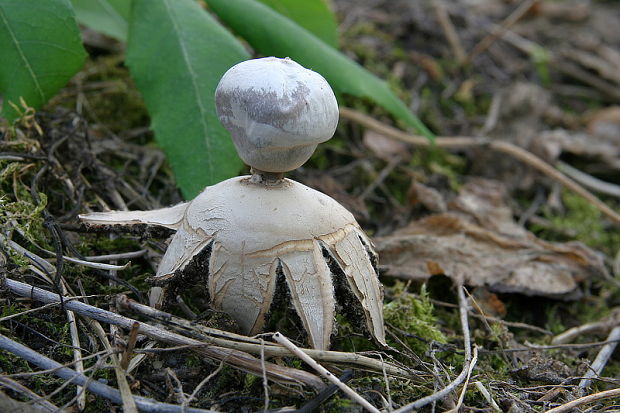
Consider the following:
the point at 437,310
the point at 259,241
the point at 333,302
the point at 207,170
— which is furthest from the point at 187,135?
the point at 437,310

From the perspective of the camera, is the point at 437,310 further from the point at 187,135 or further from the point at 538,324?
the point at 187,135

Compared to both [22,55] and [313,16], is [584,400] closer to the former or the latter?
[313,16]

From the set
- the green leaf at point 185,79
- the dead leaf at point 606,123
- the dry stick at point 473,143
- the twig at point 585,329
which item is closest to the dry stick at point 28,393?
the green leaf at point 185,79

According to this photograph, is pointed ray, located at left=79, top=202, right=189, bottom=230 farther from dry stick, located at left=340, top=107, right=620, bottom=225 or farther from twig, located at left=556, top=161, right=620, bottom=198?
twig, located at left=556, top=161, right=620, bottom=198

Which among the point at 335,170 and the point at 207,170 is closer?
the point at 207,170

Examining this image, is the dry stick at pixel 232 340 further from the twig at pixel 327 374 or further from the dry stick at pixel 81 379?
the dry stick at pixel 81 379

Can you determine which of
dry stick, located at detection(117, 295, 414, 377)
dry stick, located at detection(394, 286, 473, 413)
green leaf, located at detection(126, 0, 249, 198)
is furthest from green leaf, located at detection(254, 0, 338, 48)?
dry stick, located at detection(117, 295, 414, 377)
